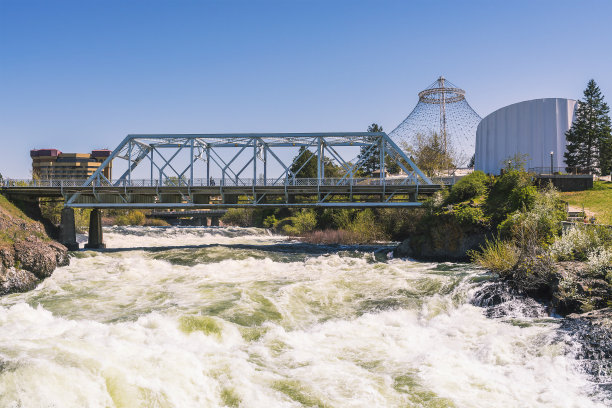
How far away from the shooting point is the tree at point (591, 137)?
64.0m

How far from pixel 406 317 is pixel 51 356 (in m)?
10.9

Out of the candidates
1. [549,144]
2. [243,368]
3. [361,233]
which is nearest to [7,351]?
[243,368]

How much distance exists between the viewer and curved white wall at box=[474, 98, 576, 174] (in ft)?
217

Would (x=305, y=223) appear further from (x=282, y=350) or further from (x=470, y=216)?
(x=282, y=350)

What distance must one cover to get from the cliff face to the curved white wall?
60.5 meters

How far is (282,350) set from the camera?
39.5 ft

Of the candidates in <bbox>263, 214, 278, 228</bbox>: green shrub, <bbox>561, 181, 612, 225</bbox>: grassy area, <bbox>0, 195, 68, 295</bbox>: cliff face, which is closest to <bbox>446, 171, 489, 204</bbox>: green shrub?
<bbox>561, 181, 612, 225</bbox>: grassy area

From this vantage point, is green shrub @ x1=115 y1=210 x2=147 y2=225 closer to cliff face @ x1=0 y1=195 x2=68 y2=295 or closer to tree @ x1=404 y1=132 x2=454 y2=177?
tree @ x1=404 y1=132 x2=454 y2=177

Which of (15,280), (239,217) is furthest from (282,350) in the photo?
(239,217)

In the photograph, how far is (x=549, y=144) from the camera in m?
66.4

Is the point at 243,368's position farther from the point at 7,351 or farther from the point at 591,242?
the point at 591,242

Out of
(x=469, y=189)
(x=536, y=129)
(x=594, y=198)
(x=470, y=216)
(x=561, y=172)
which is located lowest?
(x=470, y=216)

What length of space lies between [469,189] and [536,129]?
39.1 metres

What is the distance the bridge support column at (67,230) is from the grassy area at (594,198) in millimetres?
47224
